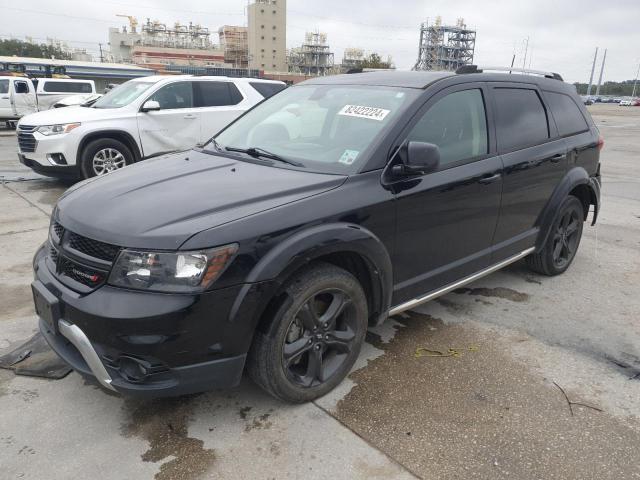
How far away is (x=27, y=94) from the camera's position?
801 inches

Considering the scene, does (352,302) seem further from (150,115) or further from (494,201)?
(150,115)

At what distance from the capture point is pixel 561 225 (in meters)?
4.49

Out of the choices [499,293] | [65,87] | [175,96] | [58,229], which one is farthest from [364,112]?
[65,87]

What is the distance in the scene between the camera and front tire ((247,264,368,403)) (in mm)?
2410

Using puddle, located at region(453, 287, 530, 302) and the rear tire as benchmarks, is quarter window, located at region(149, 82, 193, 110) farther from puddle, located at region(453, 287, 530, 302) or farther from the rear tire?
the rear tire

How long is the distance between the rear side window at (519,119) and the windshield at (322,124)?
0.92 m

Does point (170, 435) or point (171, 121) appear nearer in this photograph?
point (170, 435)

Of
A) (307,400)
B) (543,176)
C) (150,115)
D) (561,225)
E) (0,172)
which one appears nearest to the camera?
(307,400)

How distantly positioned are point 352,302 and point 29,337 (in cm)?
224

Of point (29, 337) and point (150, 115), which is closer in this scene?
point (29, 337)

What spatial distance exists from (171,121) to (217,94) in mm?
1031

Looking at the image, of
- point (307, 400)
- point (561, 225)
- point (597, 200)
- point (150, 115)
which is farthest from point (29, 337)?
point (150, 115)

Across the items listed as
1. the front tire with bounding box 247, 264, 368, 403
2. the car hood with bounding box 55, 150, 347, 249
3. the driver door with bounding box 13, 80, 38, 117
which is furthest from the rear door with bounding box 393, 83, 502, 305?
the driver door with bounding box 13, 80, 38, 117

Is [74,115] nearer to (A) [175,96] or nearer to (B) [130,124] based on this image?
(B) [130,124]
